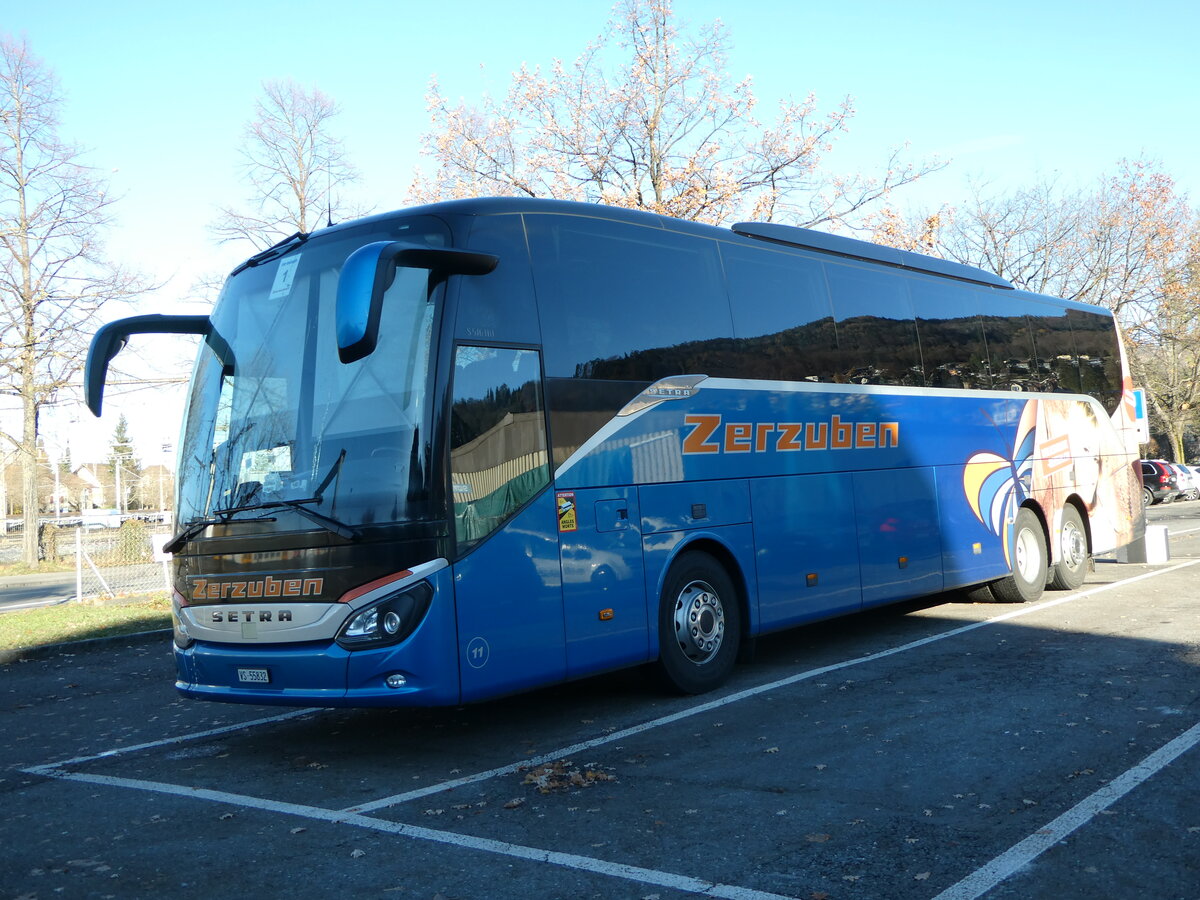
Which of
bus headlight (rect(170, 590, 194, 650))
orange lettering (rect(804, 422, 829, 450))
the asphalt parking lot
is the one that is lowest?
the asphalt parking lot

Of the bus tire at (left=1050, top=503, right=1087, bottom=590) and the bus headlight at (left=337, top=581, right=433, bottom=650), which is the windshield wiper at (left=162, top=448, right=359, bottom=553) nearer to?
the bus headlight at (left=337, top=581, right=433, bottom=650)

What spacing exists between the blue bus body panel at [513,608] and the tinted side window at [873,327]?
448 centimetres

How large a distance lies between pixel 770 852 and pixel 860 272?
7639 mm

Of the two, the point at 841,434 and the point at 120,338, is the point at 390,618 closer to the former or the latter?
the point at 120,338

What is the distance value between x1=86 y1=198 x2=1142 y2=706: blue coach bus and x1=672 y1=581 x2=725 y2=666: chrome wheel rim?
0.08 feet

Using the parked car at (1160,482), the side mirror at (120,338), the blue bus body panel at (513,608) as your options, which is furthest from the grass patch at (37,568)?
the parked car at (1160,482)

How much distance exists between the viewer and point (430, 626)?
258 inches

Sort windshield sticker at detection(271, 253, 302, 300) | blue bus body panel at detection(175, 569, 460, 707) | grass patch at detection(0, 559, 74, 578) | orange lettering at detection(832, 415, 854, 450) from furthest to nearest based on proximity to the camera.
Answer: grass patch at detection(0, 559, 74, 578) → orange lettering at detection(832, 415, 854, 450) → windshield sticker at detection(271, 253, 302, 300) → blue bus body panel at detection(175, 569, 460, 707)

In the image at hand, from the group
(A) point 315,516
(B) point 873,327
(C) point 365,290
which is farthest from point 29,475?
(C) point 365,290

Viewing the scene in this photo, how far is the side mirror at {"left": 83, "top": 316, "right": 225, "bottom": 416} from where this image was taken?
7703mm

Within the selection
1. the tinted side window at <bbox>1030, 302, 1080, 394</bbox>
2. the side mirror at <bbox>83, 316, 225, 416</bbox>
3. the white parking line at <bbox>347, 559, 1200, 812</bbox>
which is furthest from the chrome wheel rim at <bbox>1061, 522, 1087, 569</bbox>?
the side mirror at <bbox>83, 316, 225, 416</bbox>

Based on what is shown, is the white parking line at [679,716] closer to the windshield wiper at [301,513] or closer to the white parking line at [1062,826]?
the windshield wiper at [301,513]

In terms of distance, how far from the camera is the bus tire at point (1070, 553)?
1431 centimetres

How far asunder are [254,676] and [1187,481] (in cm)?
4996
